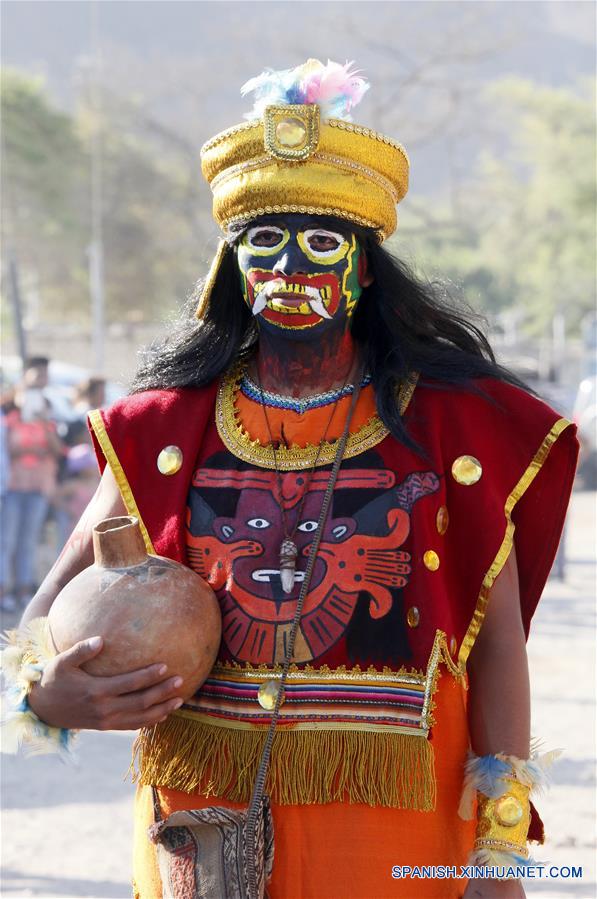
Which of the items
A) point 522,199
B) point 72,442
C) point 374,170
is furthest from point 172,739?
point 522,199

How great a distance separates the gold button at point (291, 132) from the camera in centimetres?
279

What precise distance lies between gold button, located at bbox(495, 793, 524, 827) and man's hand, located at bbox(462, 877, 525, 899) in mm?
125

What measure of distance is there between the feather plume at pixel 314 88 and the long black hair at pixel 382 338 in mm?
308

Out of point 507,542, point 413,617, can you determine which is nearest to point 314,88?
point 507,542

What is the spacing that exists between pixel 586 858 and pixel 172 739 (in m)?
3.21

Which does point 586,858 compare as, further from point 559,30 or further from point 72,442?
point 559,30

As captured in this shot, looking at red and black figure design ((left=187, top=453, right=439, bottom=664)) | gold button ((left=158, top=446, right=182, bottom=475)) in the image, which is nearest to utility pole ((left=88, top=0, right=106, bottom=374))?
gold button ((left=158, top=446, right=182, bottom=475))

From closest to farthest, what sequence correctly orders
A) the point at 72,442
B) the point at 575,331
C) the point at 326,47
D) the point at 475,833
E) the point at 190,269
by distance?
1. the point at 475,833
2. the point at 72,442
3. the point at 190,269
4. the point at 575,331
5. the point at 326,47

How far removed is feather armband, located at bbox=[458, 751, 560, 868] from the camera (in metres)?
2.58

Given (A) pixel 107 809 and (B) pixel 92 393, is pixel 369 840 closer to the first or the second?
(A) pixel 107 809

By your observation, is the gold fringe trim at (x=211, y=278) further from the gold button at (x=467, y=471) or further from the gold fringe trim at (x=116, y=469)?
the gold button at (x=467, y=471)

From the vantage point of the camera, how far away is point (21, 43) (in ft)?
361

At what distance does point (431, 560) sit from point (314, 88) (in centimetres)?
118

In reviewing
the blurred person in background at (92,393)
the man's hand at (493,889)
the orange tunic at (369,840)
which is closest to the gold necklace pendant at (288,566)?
the orange tunic at (369,840)
